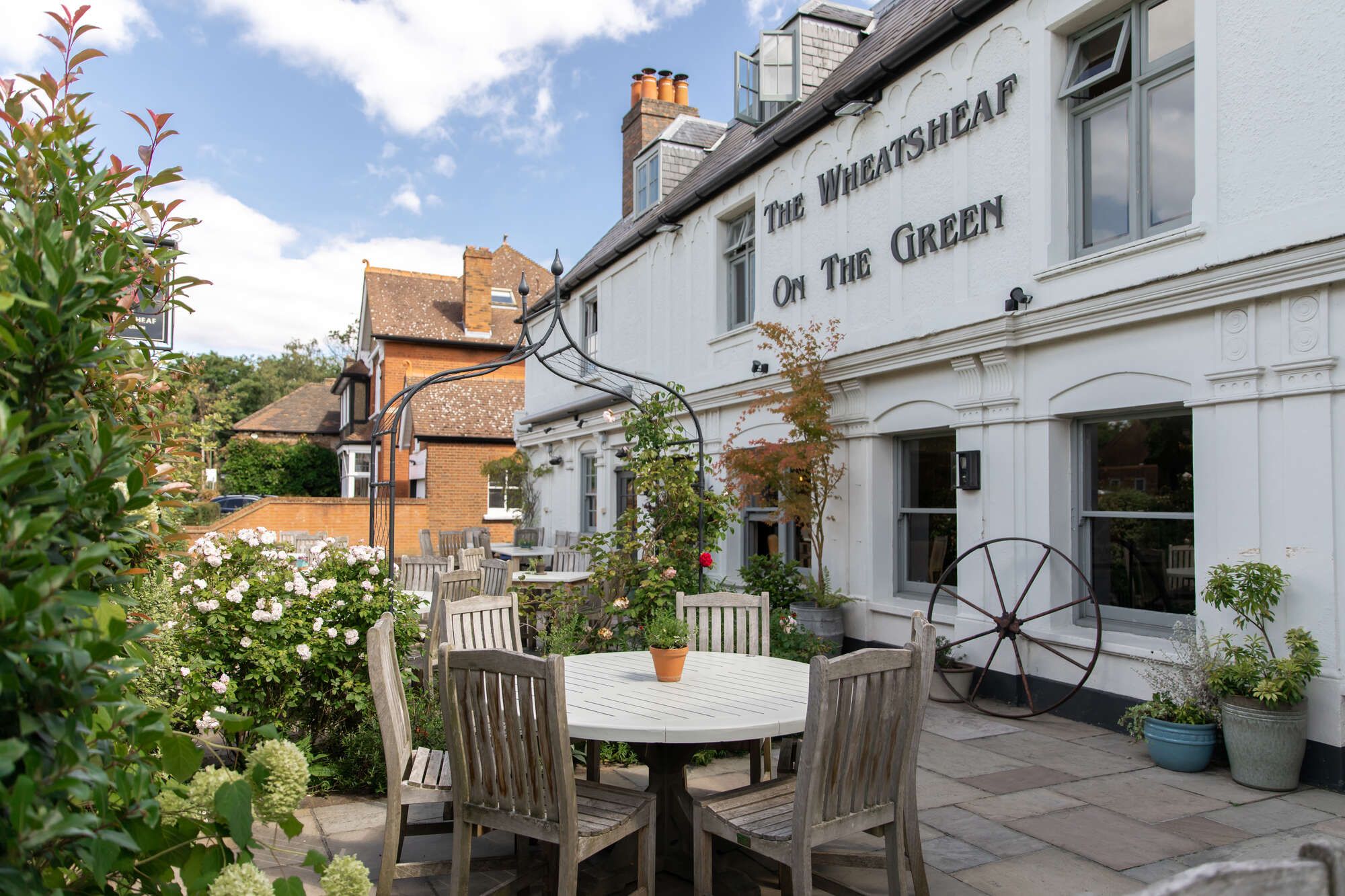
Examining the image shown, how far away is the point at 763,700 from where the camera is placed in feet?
11.7

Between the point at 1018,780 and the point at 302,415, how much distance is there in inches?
1299

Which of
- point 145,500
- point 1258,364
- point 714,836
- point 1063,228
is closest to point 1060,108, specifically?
point 1063,228

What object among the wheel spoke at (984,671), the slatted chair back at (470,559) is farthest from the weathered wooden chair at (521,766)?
the slatted chair back at (470,559)

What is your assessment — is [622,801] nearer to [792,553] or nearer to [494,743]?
[494,743]

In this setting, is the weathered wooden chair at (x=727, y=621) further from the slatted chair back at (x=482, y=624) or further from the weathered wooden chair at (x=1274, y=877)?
the weathered wooden chair at (x=1274, y=877)

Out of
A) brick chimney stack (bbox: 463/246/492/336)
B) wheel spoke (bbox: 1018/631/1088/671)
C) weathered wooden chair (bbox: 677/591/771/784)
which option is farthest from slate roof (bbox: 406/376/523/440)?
weathered wooden chair (bbox: 677/591/771/784)

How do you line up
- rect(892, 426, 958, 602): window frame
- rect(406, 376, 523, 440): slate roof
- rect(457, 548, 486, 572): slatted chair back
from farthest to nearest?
rect(406, 376, 523, 440): slate roof, rect(457, 548, 486, 572): slatted chair back, rect(892, 426, 958, 602): window frame

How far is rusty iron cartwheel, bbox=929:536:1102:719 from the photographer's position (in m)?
6.21

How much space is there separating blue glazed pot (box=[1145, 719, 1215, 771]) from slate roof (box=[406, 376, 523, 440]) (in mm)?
18994

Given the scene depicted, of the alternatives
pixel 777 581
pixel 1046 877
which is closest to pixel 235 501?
pixel 777 581

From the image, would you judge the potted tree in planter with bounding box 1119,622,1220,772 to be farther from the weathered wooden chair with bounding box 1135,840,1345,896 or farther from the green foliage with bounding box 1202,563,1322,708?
the weathered wooden chair with bounding box 1135,840,1345,896

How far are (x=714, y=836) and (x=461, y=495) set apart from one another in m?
19.3

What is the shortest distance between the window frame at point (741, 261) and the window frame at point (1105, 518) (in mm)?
4526

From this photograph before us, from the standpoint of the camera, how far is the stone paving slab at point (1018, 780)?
4.84 meters
